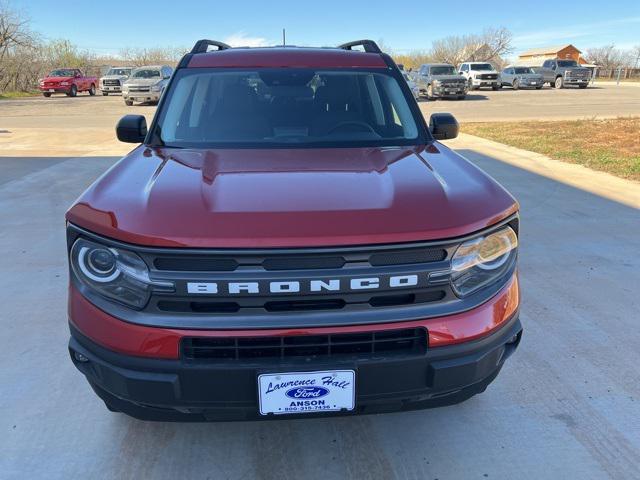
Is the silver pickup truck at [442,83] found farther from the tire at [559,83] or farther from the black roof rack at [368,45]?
the black roof rack at [368,45]

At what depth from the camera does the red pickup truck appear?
3222 cm

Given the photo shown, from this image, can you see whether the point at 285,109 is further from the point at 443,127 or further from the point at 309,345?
the point at 309,345

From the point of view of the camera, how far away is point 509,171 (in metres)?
8.92

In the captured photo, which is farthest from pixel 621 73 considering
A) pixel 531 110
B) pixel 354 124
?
pixel 354 124

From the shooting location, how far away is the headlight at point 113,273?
75.4 inches

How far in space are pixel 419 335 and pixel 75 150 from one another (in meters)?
11.5

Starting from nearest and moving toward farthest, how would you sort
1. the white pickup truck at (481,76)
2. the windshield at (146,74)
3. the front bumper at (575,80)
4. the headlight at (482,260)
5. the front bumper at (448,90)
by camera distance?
the headlight at (482,260)
the windshield at (146,74)
the front bumper at (448,90)
the white pickup truck at (481,76)
the front bumper at (575,80)

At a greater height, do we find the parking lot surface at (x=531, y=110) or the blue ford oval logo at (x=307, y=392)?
the blue ford oval logo at (x=307, y=392)

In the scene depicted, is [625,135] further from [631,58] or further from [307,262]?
[631,58]

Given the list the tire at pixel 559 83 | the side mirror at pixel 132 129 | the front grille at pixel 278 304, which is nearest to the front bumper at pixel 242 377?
the front grille at pixel 278 304

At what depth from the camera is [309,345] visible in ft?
6.24

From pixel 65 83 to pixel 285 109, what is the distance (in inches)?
1341

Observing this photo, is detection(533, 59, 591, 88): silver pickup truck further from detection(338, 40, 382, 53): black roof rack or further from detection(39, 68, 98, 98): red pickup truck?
detection(338, 40, 382, 53): black roof rack

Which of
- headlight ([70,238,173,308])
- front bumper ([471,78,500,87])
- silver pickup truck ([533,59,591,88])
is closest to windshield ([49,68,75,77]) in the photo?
front bumper ([471,78,500,87])
